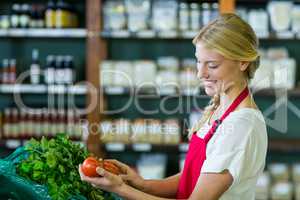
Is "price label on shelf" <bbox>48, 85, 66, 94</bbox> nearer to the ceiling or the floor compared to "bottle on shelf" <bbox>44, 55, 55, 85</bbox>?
nearer to the floor

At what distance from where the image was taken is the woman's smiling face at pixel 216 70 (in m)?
1.70

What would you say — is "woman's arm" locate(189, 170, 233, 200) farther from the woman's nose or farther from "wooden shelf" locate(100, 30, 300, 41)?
"wooden shelf" locate(100, 30, 300, 41)

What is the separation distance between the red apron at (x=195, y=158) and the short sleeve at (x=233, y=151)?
9 cm

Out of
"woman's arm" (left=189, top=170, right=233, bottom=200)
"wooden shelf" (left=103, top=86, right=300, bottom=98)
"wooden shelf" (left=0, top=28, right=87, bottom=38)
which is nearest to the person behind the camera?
"woman's arm" (left=189, top=170, right=233, bottom=200)

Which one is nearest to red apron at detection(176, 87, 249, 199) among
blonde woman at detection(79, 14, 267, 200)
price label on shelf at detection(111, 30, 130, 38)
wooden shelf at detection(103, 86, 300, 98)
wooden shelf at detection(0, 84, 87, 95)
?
blonde woman at detection(79, 14, 267, 200)

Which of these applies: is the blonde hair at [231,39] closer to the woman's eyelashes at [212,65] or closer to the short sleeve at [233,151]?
the woman's eyelashes at [212,65]

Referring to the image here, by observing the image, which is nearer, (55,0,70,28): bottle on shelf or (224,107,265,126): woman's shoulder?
(224,107,265,126): woman's shoulder

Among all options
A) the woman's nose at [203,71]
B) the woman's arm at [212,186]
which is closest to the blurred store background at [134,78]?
the woman's nose at [203,71]

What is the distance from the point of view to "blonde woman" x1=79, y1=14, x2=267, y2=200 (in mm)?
1615

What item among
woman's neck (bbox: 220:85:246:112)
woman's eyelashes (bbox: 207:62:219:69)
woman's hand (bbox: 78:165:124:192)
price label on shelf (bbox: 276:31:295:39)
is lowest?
woman's hand (bbox: 78:165:124:192)

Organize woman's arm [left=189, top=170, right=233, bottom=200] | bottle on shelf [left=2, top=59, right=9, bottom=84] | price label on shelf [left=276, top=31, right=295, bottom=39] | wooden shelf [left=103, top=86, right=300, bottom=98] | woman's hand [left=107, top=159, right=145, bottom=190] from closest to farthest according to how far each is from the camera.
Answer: woman's arm [left=189, top=170, right=233, bottom=200]
woman's hand [left=107, top=159, right=145, bottom=190]
price label on shelf [left=276, top=31, right=295, bottom=39]
wooden shelf [left=103, top=86, right=300, bottom=98]
bottle on shelf [left=2, top=59, right=9, bottom=84]

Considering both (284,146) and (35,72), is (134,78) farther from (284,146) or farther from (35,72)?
(284,146)

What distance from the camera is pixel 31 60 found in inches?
191

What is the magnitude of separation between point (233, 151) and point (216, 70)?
268mm
